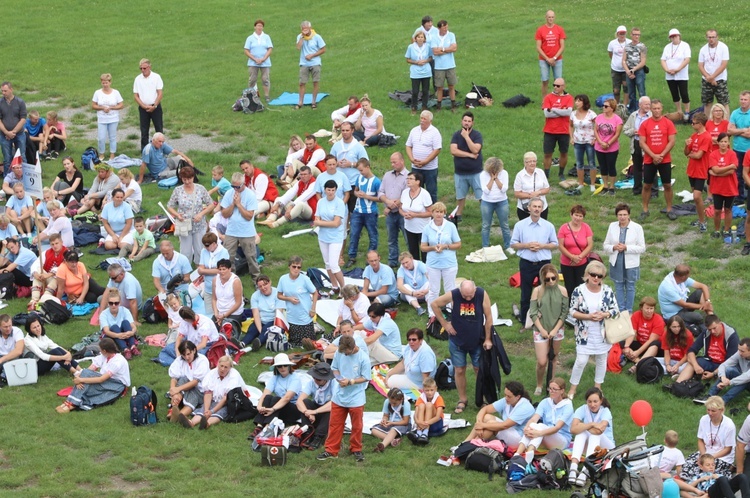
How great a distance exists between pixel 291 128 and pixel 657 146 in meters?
9.38

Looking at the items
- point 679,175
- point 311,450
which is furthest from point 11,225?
point 679,175

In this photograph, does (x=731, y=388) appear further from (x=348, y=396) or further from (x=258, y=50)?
(x=258, y=50)

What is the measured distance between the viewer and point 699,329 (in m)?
15.7

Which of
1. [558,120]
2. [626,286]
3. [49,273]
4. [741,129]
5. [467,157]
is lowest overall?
[626,286]

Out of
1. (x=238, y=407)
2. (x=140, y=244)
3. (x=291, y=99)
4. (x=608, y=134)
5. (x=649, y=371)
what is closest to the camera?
(x=238, y=407)

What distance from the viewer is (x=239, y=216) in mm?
18906

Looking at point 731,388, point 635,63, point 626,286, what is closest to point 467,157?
point 626,286

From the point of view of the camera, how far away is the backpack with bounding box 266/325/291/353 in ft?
55.1

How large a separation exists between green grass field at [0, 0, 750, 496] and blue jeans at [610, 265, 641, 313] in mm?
1139

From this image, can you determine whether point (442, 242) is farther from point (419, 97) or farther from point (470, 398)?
point (419, 97)

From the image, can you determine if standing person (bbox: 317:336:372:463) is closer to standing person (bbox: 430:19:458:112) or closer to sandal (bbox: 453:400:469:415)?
sandal (bbox: 453:400:469:415)

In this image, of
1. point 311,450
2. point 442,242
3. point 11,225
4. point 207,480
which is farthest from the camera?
point 11,225

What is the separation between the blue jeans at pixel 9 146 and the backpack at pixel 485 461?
575 inches

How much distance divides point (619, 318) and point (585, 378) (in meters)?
1.28
